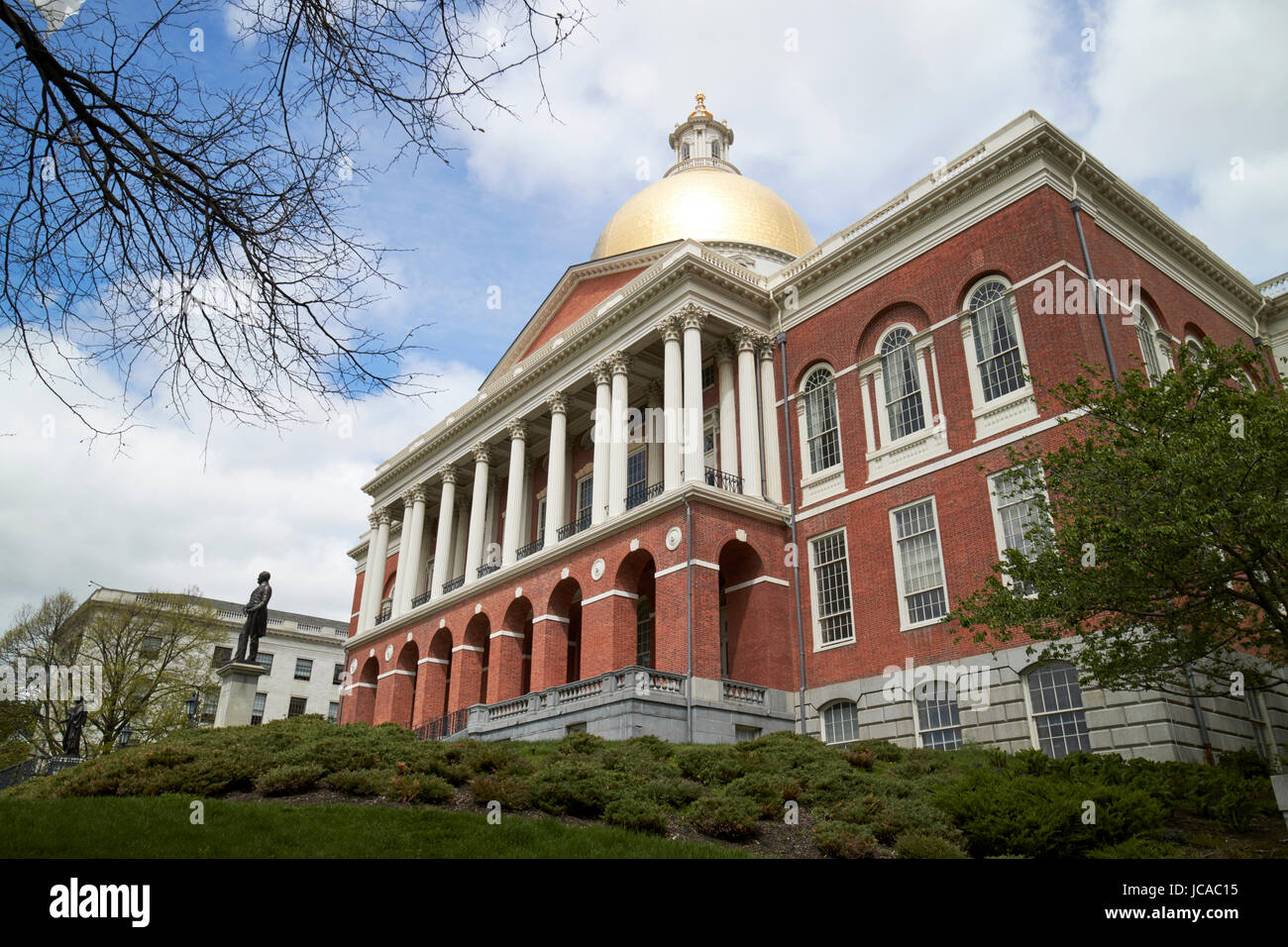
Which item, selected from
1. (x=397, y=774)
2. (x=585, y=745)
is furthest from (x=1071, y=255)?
(x=397, y=774)

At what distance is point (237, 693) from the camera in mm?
26203

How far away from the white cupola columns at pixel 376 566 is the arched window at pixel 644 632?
1776cm

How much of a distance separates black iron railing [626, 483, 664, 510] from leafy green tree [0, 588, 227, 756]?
26066 mm

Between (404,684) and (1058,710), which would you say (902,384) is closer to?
(1058,710)

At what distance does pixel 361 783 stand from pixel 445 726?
70.9 feet

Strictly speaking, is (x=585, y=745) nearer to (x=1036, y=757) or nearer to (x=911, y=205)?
(x=1036, y=757)

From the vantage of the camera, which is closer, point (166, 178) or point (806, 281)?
point (166, 178)

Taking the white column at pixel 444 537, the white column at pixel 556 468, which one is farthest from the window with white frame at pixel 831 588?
the white column at pixel 444 537

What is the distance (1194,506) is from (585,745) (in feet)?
41.5

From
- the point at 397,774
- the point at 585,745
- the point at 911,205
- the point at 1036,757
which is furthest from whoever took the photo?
the point at 911,205

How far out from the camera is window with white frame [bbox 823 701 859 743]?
89.7 feet

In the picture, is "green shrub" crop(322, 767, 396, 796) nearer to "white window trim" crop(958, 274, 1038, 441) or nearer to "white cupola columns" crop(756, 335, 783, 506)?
"white window trim" crop(958, 274, 1038, 441)

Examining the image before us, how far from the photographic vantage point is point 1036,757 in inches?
706

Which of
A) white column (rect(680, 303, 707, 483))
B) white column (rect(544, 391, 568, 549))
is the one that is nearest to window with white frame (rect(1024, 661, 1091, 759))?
white column (rect(680, 303, 707, 483))
